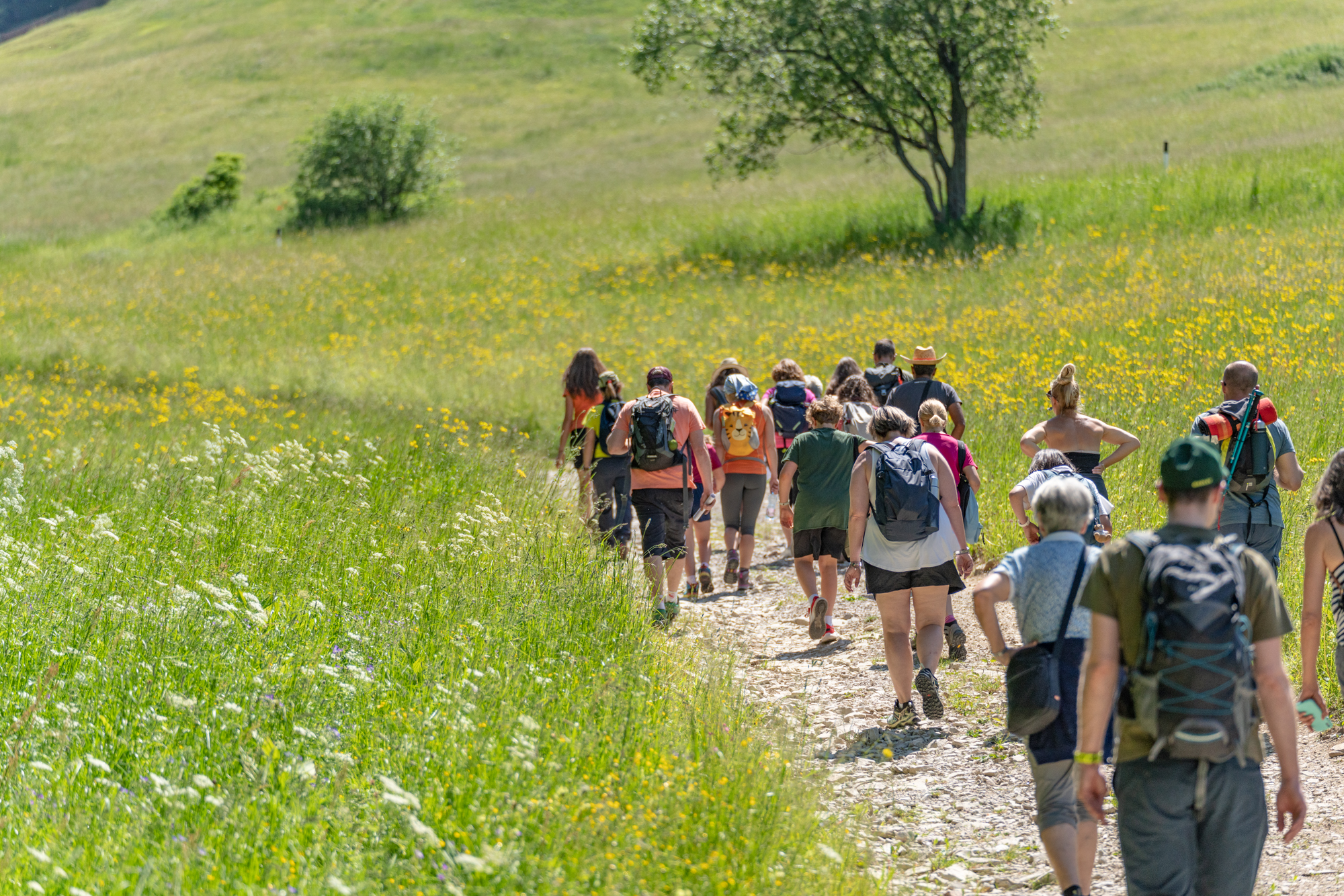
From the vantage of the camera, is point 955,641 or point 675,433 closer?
point 955,641

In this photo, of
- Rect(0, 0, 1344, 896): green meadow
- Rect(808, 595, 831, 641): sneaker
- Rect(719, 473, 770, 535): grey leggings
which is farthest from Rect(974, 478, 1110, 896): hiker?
Rect(719, 473, 770, 535): grey leggings

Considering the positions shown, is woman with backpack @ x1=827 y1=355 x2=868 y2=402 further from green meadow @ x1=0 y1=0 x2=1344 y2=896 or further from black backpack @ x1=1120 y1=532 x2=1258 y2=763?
black backpack @ x1=1120 y1=532 x2=1258 y2=763

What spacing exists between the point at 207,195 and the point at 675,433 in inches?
1525

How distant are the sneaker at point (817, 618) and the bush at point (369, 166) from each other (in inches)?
1253

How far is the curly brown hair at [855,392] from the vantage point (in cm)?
970

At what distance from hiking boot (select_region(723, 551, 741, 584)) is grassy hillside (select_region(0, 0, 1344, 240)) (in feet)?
65.7

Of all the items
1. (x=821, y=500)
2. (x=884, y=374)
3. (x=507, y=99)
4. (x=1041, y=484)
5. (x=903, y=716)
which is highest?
(x=507, y=99)

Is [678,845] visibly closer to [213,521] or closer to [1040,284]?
[213,521]

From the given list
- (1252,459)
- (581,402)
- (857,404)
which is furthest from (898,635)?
(581,402)

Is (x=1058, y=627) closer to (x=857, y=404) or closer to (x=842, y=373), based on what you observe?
(x=857, y=404)

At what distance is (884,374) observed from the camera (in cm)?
1059

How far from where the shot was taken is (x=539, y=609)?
695cm

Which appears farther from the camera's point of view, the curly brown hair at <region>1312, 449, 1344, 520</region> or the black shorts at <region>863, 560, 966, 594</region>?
the black shorts at <region>863, 560, 966, 594</region>

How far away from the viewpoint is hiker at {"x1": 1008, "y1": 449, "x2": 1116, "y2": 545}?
6121mm
